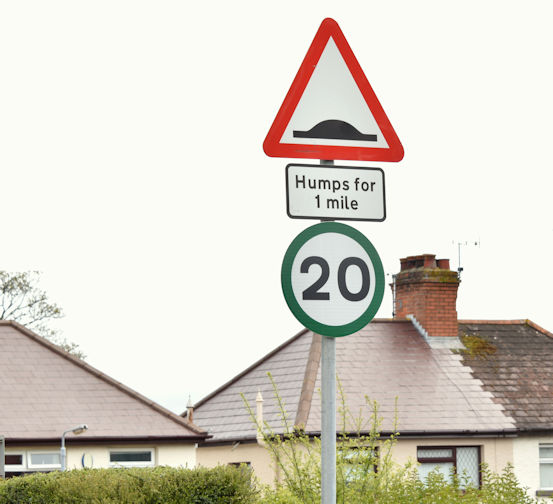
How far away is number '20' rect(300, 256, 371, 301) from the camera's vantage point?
563 cm

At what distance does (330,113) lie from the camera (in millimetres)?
5988

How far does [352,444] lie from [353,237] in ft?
29.4

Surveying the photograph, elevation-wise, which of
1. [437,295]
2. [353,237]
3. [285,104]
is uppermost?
[437,295]

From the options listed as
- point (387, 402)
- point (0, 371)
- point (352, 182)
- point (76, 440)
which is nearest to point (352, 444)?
point (352, 182)

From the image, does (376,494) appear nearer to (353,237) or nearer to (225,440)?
(353,237)

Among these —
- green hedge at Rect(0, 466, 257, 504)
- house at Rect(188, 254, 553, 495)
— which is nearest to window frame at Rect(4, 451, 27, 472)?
house at Rect(188, 254, 553, 495)

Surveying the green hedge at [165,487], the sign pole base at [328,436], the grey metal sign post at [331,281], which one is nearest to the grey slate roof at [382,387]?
the green hedge at [165,487]

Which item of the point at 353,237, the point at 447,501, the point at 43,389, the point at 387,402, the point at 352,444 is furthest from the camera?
the point at 43,389

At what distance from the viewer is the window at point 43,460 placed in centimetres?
3391

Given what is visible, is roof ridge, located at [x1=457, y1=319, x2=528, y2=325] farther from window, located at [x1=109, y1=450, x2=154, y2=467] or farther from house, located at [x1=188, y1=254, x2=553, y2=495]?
window, located at [x1=109, y1=450, x2=154, y2=467]

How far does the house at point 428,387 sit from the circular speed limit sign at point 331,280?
24800 millimetres

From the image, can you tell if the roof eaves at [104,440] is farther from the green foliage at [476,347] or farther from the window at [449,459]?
the green foliage at [476,347]

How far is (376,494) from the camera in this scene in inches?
515

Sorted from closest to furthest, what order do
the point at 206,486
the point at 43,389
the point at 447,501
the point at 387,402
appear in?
the point at 206,486 < the point at 447,501 < the point at 387,402 < the point at 43,389
